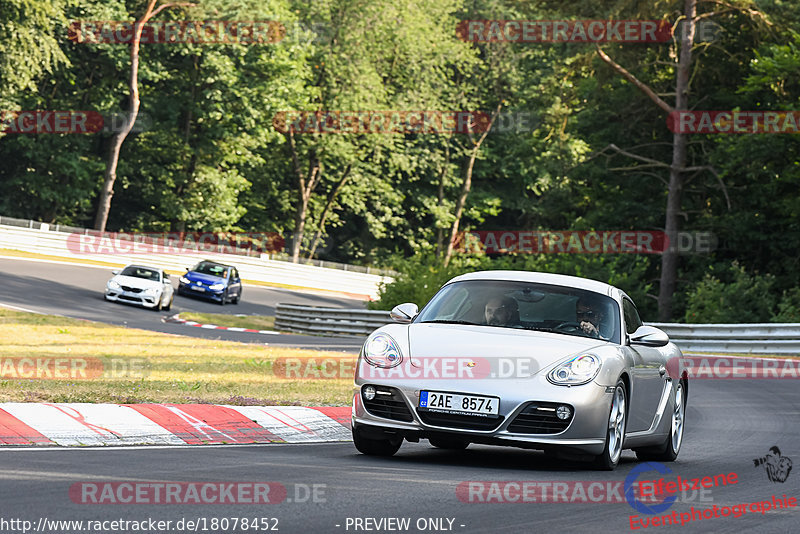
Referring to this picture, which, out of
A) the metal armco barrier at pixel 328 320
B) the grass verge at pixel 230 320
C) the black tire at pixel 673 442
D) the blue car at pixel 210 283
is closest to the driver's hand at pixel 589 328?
the black tire at pixel 673 442

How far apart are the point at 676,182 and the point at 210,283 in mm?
16403

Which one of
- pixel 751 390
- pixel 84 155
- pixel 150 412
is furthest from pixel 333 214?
pixel 150 412

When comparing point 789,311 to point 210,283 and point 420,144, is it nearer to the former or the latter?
point 210,283

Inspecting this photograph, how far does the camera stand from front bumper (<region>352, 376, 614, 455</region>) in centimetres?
850

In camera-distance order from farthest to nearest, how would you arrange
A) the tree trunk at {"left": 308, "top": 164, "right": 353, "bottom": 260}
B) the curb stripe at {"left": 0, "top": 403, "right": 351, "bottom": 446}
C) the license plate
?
the tree trunk at {"left": 308, "top": 164, "right": 353, "bottom": 260}, the curb stripe at {"left": 0, "top": 403, "right": 351, "bottom": 446}, the license plate

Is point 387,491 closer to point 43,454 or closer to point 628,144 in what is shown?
point 43,454

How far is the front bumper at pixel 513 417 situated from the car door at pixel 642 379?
0.96m

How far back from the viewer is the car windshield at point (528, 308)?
9625 millimetres

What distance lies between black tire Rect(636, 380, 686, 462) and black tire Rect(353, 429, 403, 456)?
2511 mm

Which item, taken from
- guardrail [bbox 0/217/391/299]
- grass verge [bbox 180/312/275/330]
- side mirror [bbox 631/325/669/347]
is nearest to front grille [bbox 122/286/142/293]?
grass verge [bbox 180/312/275/330]

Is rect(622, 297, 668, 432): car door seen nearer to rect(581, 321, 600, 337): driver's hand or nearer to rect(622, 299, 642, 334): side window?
rect(622, 299, 642, 334): side window

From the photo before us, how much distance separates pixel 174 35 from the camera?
57906 millimetres

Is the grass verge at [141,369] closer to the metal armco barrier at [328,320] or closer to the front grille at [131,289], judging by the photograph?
the front grille at [131,289]

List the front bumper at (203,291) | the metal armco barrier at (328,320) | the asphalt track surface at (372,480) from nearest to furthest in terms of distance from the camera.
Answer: the asphalt track surface at (372,480) → the metal armco barrier at (328,320) → the front bumper at (203,291)
